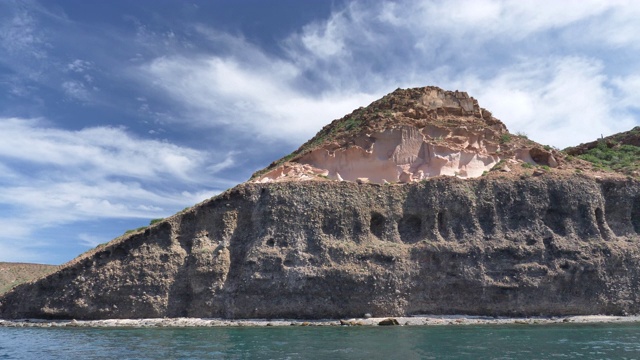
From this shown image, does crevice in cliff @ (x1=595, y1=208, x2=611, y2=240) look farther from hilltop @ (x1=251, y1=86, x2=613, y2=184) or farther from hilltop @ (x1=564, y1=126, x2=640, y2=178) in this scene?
hilltop @ (x1=564, y1=126, x2=640, y2=178)

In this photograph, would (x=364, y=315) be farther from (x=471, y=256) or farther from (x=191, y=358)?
(x=191, y=358)

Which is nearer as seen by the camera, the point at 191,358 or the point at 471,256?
the point at 191,358

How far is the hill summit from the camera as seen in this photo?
42281 mm

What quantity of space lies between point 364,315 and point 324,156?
15.7m

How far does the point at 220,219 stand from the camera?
37531mm

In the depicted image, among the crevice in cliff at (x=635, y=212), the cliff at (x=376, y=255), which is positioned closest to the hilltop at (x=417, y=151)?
the cliff at (x=376, y=255)

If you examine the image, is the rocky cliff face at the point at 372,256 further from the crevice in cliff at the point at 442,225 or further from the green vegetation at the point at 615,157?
the green vegetation at the point at 615,157

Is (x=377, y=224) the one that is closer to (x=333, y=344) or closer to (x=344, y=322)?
(x=344, y=322)

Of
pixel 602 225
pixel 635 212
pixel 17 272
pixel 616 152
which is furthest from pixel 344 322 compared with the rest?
pixel 17 272

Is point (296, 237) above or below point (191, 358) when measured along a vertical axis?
above

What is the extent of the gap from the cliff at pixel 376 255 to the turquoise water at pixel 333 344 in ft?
19.7

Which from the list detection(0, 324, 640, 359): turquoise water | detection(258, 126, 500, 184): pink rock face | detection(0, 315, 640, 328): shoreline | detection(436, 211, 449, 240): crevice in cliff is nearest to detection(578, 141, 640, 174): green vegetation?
detection(258, 126, 500, 184): pink rock face

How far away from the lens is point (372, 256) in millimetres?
34531

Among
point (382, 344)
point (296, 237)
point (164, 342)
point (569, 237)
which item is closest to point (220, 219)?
point (296, 237)
